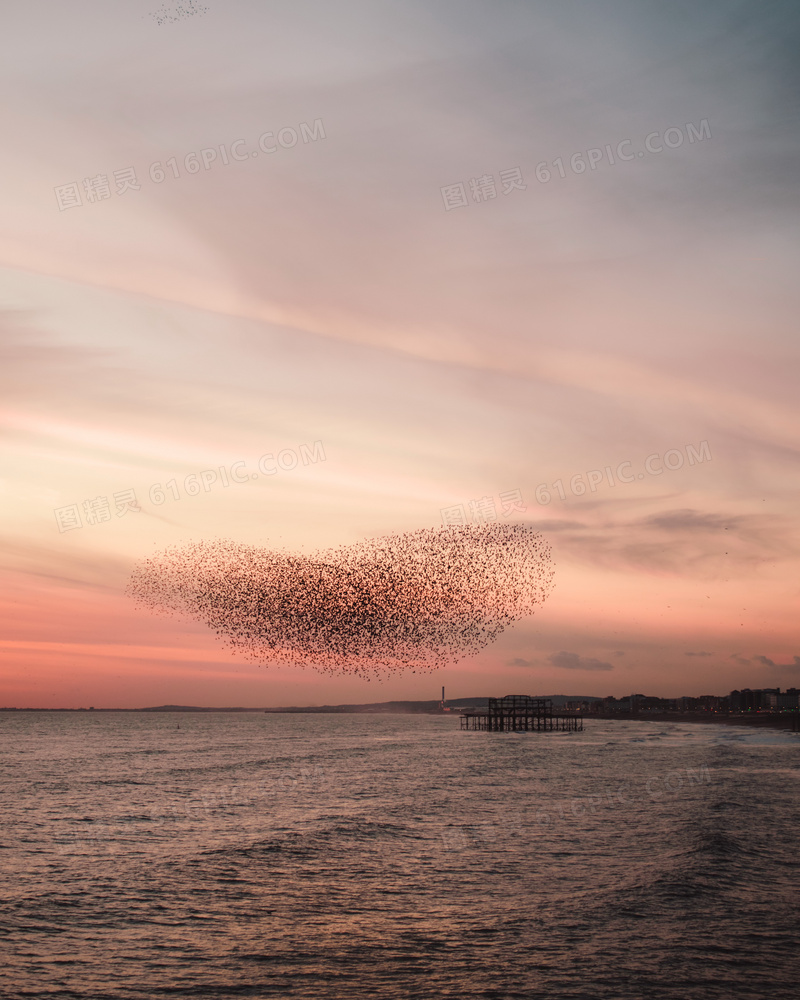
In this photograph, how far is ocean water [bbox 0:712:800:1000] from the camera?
1748 centimetres

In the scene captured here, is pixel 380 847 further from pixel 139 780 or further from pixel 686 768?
pixel 686 768

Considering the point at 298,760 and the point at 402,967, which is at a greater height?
the point at 402,967

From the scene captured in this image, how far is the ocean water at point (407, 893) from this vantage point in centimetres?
1748

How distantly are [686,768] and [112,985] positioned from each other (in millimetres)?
59771

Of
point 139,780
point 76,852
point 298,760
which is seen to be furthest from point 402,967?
point 298,760

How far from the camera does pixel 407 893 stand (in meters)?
24.8

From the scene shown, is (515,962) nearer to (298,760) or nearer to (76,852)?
(76,852)

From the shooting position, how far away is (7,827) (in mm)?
39938

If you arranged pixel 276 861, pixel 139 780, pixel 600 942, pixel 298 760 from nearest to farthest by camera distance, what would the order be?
pixel 600 942
pixel 276 861
pixel 139 780
pixel 298 760

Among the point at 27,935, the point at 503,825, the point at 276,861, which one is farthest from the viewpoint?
the point at 503,825

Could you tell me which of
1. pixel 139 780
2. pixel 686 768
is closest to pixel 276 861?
pixel 139 780

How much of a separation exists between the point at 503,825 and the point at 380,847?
7.70 meters

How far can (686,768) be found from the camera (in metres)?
67.4

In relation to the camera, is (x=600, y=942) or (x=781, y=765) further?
(x=781, y=765)
